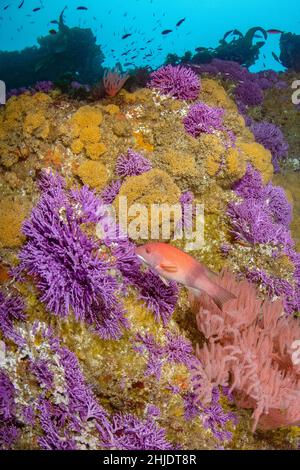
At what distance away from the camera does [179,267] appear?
2.57 metres

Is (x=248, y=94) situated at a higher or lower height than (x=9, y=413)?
higher

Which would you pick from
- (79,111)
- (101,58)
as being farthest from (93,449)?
(101,58)

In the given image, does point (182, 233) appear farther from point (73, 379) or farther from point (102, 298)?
point (73, 379)

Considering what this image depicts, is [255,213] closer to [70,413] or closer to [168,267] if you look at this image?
[168,267]

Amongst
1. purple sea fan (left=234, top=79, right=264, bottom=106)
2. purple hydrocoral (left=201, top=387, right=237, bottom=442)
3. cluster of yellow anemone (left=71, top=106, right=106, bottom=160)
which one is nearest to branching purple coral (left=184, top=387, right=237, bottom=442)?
purple hydrocoral (left=201, top=387, right=237, bottom=442)

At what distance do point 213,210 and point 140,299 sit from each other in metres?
1.55

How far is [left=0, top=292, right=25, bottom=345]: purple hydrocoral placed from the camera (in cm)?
325

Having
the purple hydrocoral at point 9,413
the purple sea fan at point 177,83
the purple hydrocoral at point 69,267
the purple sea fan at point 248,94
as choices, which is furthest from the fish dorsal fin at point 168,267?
the purple sea fan at point 248,94

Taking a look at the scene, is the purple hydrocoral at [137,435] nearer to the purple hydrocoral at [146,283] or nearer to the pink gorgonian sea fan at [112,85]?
the purple hydrocoral at [146,283]

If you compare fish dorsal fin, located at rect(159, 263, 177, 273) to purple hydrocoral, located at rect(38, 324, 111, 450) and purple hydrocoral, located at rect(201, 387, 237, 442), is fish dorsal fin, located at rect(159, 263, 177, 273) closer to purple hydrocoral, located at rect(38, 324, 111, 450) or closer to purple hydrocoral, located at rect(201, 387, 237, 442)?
purple hydrocoral, located at rect(38, 324, 111, 450)

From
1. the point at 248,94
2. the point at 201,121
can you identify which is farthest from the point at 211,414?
the point at 248,94

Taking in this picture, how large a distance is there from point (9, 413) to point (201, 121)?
12.6 ft

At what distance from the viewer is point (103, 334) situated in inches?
123

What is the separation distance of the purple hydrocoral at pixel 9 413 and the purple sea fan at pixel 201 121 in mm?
3457
